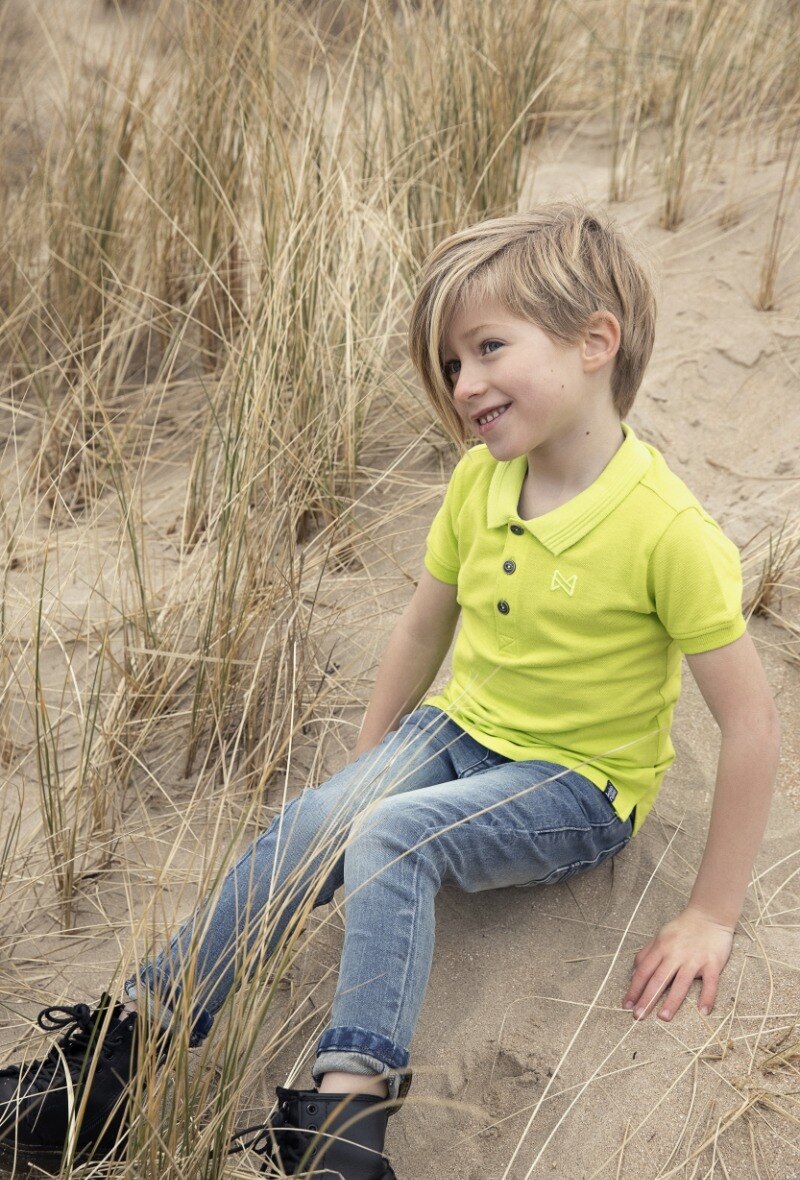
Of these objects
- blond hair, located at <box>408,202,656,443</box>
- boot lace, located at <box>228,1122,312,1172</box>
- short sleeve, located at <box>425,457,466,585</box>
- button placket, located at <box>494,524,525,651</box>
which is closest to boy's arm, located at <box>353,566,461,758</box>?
short sleeve, located at <box>425,457,466,585</box>

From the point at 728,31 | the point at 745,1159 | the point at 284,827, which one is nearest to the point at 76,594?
the point at 284,827

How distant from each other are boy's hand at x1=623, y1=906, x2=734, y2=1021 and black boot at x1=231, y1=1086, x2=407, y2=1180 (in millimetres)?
436

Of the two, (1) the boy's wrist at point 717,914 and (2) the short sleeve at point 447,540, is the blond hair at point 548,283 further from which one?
(1) the boy's wrist at point 717,914

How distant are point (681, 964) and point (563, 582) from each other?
59cm

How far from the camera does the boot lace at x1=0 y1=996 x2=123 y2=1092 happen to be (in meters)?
1.70

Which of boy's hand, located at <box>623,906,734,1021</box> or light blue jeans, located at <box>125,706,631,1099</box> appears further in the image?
boy's hand, located at <box>623,906,734,1021</box>

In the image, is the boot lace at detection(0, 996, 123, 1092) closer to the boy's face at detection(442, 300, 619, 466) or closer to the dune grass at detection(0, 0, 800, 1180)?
the dune grass at detection(0, 0, 800, 1180)

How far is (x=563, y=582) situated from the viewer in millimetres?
1833

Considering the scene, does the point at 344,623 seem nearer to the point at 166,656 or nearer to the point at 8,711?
the point at 166,656

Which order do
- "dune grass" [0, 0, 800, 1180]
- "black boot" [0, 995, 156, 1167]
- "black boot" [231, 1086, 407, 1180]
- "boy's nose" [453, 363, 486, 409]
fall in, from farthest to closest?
"dune grass" [0, 0, 800, 1180] < "boy's nose" [453, 363, 486, 409] < "black boot" [0, 995, 156, 1167] < "black boot" [231, 1086, 407, 1180]

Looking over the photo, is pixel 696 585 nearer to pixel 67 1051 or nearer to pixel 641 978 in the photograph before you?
pixel 641 978

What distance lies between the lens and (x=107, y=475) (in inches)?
126

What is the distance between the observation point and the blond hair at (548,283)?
1.78 meters

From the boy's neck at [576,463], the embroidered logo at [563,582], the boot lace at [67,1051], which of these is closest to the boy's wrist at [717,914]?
the embroidered logo at [563,582]
